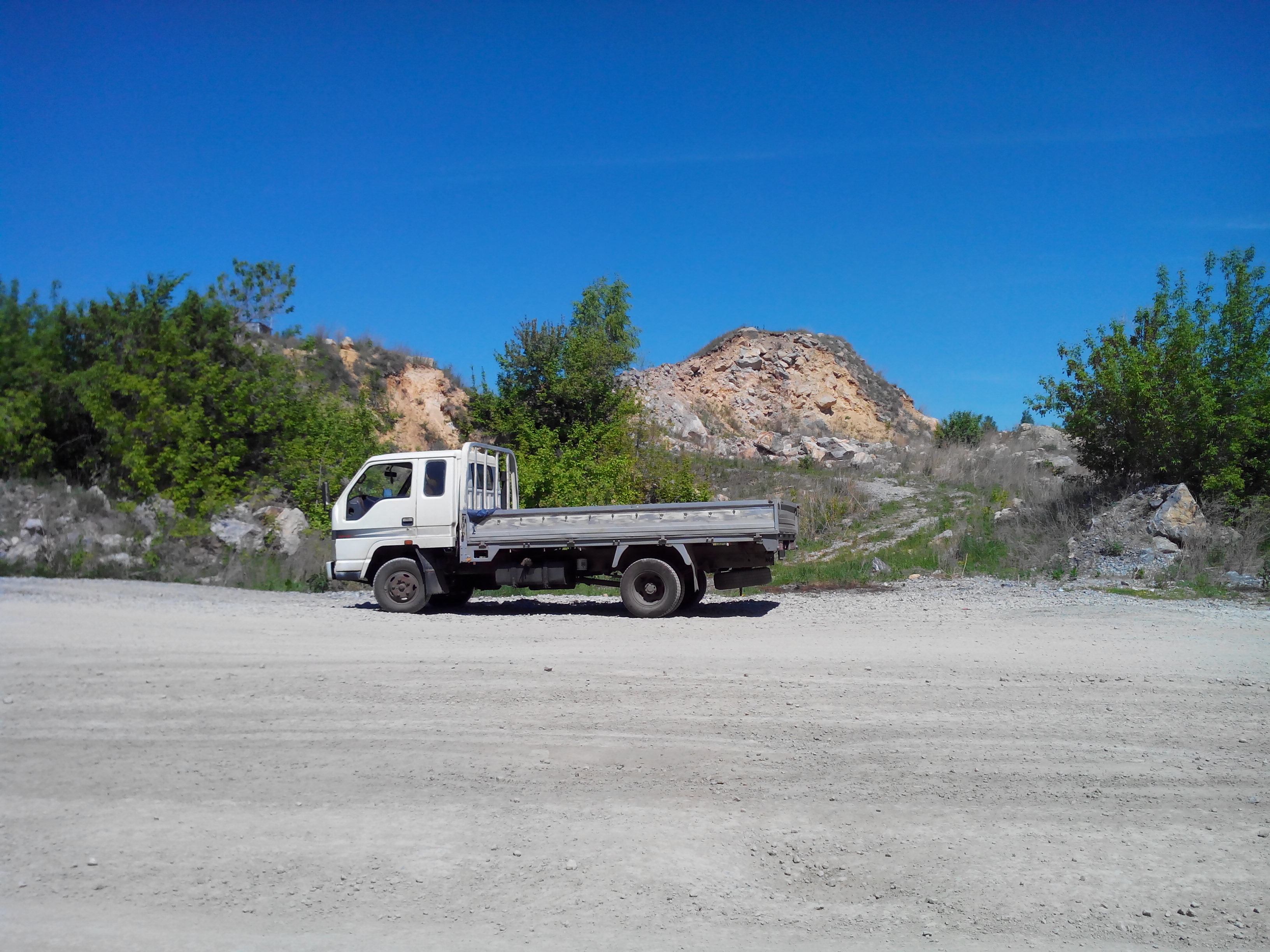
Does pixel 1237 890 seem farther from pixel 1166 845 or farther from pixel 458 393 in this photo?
pixel 458 393

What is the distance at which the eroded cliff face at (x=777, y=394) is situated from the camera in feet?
179

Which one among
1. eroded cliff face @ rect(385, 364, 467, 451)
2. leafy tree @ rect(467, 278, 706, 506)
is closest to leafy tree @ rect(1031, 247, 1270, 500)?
leafy tree @ rect(467, 278, 706, 506)

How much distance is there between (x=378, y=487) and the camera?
15.8 m

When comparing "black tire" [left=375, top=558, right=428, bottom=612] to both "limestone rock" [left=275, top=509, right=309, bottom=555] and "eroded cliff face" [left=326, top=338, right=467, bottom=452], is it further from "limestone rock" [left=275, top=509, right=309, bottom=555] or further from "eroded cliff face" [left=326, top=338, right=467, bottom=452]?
"eroded cliff face" [left=326, top=338, right=467, bottom=452]

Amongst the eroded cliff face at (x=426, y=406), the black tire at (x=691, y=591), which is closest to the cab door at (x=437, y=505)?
the black tire at (x=691, y=591)

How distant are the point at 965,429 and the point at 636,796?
45.4m

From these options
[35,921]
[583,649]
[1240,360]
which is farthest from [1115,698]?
[1240,360]

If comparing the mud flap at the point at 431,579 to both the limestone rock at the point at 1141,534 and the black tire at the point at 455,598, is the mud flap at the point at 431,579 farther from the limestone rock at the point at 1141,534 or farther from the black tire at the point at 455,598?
the limestone rock at the point at 1141,534

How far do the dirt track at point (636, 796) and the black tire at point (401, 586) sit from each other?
4.19 metres

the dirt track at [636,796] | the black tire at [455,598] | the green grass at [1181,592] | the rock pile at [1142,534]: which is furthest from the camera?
the rock pile at [1142,534]

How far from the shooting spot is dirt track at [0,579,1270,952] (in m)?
4.63

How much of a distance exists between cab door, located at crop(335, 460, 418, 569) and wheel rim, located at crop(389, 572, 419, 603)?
1.95 ft

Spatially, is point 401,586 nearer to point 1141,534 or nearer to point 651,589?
point 651,589

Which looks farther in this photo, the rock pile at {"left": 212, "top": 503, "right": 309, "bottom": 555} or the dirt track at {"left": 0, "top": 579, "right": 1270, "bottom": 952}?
the rock pile at {"left": 212, "top": 503, "right": 309, "bottom": 555}
